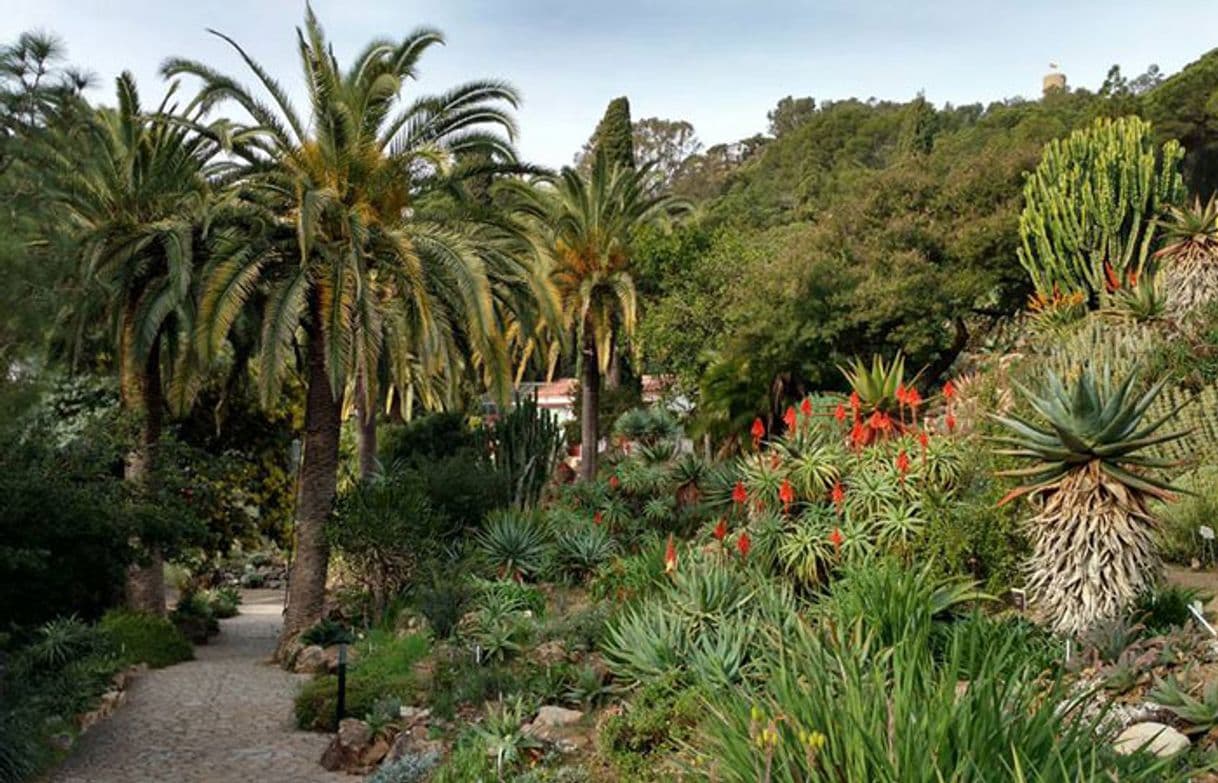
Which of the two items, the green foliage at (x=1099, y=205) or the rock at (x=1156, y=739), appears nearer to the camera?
the rock at (x=1156, y=739)

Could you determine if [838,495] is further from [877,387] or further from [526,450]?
[526,450]

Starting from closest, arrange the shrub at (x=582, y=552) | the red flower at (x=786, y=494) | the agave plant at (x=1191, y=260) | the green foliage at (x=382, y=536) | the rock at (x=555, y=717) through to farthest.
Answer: the rock at (x=555, y=717), the red flower at (x=786, y=494), the shrub at (x=582, y=552), the green foliage at (x=382, y=536), the agave plant at (x=1191, y=260)

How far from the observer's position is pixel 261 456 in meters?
24.8

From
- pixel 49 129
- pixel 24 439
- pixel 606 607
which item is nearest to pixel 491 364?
pixel 606 607

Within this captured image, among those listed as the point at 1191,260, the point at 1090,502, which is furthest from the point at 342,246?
the point at 1191,260

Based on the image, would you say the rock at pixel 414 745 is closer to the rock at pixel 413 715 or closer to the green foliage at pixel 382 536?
the rock at pixel 413 715

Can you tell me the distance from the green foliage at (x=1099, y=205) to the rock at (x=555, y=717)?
15.4 meters

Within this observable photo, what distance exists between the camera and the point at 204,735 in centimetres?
1177

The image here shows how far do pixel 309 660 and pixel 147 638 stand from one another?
318 cm

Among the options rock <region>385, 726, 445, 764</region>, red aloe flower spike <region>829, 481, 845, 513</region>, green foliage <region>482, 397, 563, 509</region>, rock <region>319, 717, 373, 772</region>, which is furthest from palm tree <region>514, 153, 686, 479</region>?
rock <region>385, 726, 445, 764</region>

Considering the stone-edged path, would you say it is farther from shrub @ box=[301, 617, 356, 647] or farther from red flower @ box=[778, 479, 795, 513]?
red flower @ box=[778, 479, 795, 513]

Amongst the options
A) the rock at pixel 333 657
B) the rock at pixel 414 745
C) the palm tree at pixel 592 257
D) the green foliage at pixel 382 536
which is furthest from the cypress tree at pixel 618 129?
the rock at pixel 414 745

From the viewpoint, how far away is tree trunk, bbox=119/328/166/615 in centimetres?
1680

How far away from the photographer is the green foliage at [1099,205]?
20781mm
